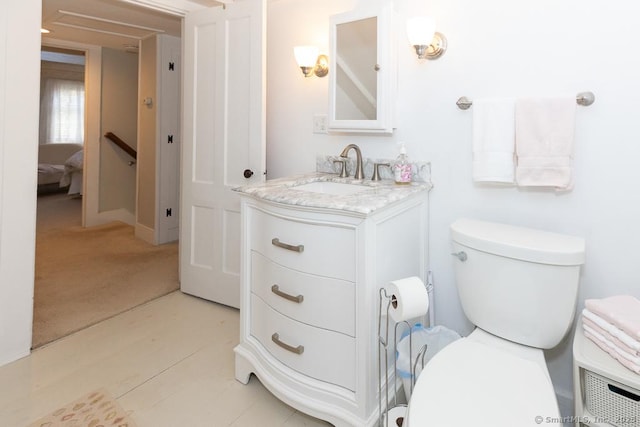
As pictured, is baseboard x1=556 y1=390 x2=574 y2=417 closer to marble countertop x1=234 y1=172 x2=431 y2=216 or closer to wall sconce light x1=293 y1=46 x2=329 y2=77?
marble countertop x1=234 y1=172 x2=431 y2=216

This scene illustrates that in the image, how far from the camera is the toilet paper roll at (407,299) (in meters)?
1.32

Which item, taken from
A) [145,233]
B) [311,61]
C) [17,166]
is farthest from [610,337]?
[145,233]

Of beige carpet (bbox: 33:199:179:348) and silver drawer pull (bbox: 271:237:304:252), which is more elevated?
silver drawer pull (bbox: 271:237:304:252)

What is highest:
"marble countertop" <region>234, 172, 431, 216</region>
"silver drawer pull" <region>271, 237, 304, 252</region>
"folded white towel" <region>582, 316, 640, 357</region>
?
"marble countertop" <region>234, 172, 431, 216</region>

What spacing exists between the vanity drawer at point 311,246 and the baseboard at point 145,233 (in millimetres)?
2850

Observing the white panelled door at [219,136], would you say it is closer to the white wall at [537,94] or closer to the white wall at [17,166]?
the white wall at [537,94]

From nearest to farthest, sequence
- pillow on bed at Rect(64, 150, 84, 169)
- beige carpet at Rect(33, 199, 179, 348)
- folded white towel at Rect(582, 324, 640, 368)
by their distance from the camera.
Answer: folded white towel at Rect(582, 324, 640, 368) → beige carpet at Rect(33, 199, 179, 348) → pillow on bed at Rect(64, 150, 84, 169)

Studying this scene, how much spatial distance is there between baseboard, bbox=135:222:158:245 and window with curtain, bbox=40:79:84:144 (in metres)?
4.88

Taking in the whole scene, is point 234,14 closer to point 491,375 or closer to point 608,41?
point 608,41

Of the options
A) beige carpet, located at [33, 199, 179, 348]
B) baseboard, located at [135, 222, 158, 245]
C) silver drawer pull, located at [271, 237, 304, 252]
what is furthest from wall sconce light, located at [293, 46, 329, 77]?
baseboard, located at [135, 222, 158, 245]

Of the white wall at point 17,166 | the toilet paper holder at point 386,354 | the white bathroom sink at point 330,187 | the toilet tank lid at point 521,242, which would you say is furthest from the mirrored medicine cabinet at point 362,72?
the white wall at point 17,166

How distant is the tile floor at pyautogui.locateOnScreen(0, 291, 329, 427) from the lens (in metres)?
1.62

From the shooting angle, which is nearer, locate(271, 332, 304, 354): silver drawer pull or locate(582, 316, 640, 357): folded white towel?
locate(582, 316, 640, 357): folded white towel

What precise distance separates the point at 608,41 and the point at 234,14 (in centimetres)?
195
